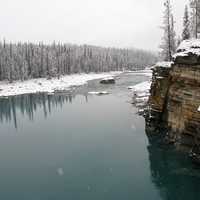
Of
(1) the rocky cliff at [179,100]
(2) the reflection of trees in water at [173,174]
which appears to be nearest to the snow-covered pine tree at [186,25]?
(1) the rocky cliff at [179,100]

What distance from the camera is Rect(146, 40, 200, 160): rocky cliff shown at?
2631cm

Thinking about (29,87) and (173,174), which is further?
(29,87)

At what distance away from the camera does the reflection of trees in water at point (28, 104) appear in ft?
178

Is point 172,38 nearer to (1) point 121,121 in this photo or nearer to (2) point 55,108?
(1) point 121,121

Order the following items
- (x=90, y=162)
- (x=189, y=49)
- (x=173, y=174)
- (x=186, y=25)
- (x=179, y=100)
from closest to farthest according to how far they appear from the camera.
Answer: (x=173, y=174), (x=90, y=162), (x=189, y=49), (x=179, y=100), (x=186, y=25)

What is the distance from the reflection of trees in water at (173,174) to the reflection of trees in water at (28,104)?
28020 mm

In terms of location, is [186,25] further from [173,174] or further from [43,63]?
[43,63]

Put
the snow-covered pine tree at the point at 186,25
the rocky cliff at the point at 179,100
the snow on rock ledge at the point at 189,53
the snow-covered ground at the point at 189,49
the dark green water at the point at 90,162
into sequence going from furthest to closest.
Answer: the snow-covered pine tree at the point at 186,25
the snow-covered ground at the point at 189,49
the snow on rock ledge at the point at 189,53
the rocky cliff at the point at 179,100
the dark green water at the point at 90,162

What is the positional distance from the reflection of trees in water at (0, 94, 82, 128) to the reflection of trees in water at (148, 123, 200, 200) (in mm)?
28020

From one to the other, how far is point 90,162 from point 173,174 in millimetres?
8241

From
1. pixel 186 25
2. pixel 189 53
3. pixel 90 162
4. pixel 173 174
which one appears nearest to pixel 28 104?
pixel 186 25

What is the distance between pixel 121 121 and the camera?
41281 millimetres

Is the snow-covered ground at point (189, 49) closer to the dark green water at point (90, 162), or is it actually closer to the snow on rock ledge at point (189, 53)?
the snow on rock ledge at point (189, 53)

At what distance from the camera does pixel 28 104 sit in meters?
64.4
